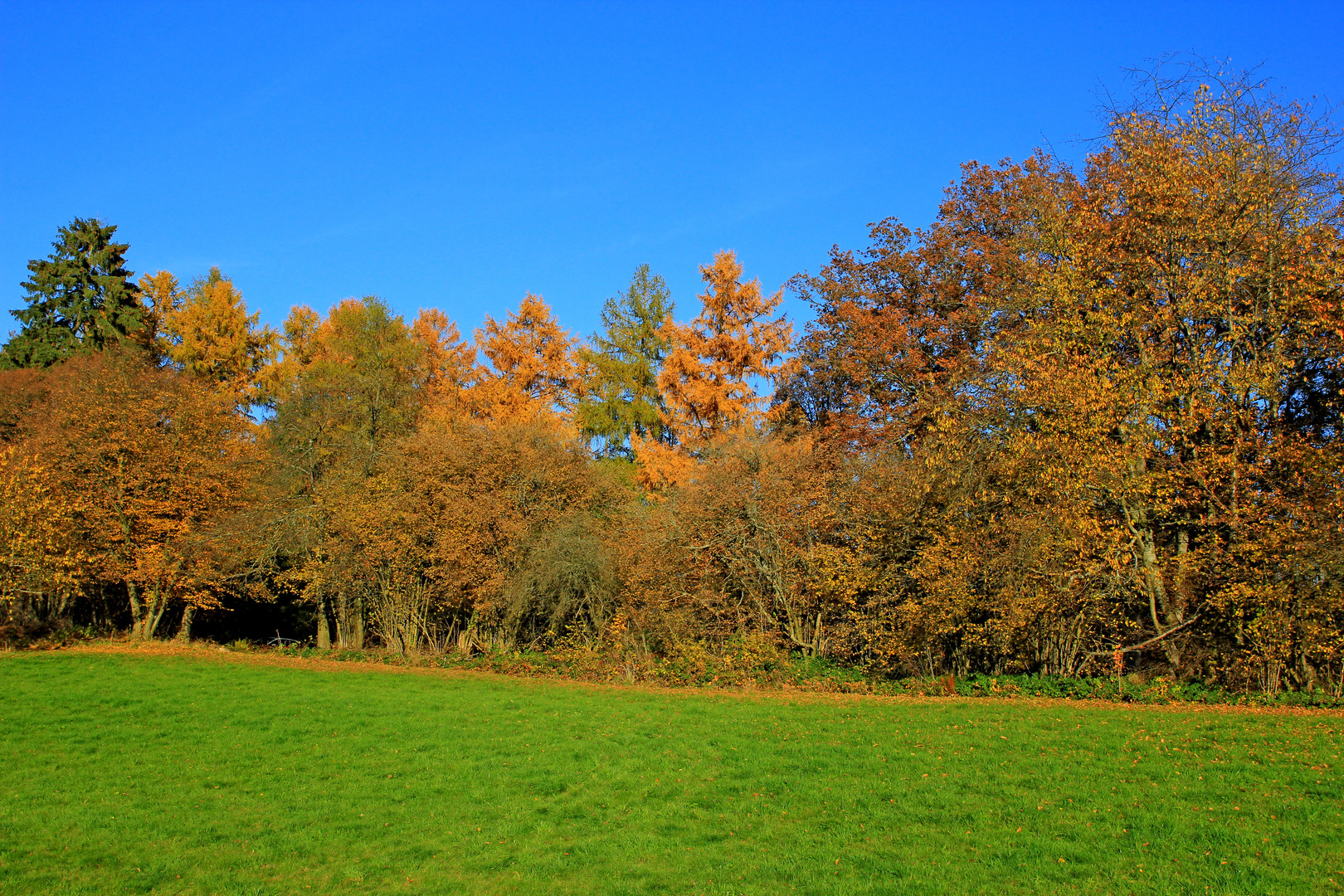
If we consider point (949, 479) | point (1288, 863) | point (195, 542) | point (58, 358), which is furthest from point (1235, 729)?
point (58, 358)

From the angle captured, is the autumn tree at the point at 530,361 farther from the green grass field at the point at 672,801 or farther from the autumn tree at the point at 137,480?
the green grass field at the point at 672,801

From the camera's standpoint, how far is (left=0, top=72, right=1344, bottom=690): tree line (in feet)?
47.1

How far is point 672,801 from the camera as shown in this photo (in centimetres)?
851

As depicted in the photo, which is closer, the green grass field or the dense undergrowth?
the green grass field

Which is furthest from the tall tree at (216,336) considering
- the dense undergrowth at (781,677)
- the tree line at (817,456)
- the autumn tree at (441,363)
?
the dense undergrowth at (781,677)

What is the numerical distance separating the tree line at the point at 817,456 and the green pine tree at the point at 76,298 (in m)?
0.17

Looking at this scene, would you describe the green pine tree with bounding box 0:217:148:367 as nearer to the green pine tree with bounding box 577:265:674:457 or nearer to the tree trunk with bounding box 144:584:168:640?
the tree trunk with bounding box 144:584:168:640

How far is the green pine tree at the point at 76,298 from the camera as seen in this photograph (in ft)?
111

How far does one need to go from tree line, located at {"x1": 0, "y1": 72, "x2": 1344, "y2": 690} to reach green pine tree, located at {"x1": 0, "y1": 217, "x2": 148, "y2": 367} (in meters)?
0.17

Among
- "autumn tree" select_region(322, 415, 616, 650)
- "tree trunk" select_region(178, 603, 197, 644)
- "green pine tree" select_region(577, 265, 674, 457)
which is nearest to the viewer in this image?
"autumn tree" select_region(322, 415, 616, 650)

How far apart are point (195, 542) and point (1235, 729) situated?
26142 mm

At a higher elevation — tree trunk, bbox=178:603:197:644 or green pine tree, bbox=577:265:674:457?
green pine tree, bbox=577:265:674:457

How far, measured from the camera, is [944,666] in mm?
17594

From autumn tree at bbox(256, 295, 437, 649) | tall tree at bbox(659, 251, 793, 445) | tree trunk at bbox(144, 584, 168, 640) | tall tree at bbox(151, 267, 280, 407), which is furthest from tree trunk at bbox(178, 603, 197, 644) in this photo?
tall tree at bbox(659, 251, 793, 445)
